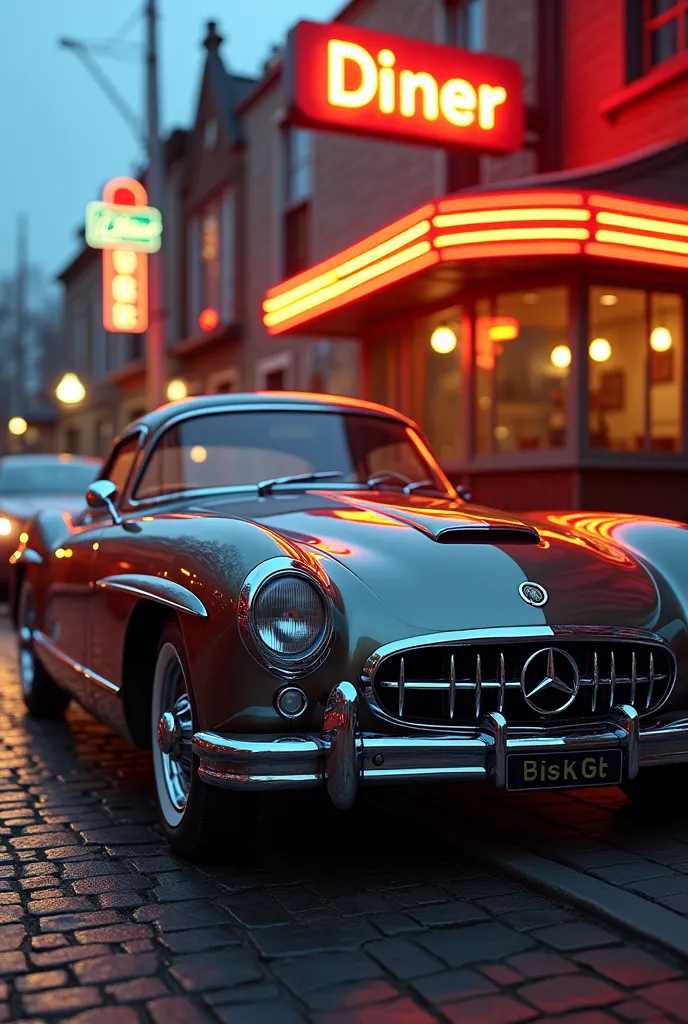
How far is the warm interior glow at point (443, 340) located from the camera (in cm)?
1098

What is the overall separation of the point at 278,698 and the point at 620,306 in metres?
7.16

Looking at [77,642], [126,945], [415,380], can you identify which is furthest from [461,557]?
[415,380]

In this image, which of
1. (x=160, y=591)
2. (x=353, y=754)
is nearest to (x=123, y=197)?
(x=160, y=591)

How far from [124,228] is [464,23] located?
5219mm

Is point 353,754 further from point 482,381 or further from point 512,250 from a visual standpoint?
point 482,381

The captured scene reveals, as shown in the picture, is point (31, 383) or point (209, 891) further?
point (31, 383)

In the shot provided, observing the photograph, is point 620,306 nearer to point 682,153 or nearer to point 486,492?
point 682,153

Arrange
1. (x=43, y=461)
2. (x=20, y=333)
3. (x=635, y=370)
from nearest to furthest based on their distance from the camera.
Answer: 1. (x=635, y=370)
2. (x=43, y=461)
3. (x=20, y=333)

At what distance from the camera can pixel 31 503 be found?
11305mm

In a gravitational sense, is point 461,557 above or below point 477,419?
below

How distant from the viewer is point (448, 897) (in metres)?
3.26

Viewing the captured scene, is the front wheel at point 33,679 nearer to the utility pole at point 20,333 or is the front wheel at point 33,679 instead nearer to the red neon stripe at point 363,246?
the red neon stripe at point 363,246

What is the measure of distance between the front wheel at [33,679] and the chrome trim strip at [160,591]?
6.09ft

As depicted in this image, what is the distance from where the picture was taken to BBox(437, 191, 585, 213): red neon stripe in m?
8.54
